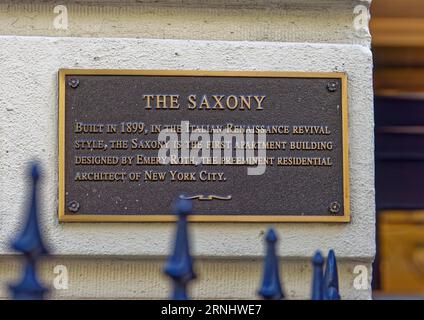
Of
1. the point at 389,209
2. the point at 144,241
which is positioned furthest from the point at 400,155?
the point at 144,241

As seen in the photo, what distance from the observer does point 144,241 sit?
611cm

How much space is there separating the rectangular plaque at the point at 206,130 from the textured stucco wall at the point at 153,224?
6 cm

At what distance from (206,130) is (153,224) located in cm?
66

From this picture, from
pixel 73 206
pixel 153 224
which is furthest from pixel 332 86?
pixel 73 206

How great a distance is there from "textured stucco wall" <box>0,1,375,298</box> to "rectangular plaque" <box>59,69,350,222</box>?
0.21ft

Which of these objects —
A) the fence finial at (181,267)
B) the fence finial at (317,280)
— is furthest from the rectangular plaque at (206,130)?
the fence finial at (181,267)

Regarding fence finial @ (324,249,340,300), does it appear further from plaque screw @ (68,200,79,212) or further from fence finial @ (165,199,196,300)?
plaque screw @ (68,200,79,212)

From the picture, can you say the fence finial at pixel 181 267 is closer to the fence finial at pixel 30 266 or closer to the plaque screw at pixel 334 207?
the fence finial at pixel 30 266

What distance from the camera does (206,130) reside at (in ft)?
20.7

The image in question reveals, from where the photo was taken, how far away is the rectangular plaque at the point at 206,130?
6.20 metres

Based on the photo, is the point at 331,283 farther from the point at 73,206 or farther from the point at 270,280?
the point at 73,206
